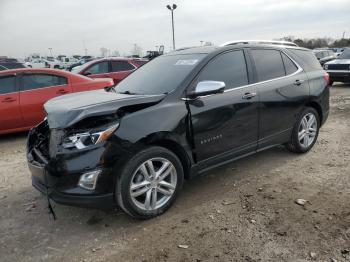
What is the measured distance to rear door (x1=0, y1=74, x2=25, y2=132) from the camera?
6969 millimetres

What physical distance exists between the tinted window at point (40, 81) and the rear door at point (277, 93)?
4.62 metres

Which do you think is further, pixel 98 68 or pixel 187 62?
pixel 98 68

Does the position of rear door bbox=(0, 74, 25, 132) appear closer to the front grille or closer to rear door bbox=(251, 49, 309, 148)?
rear door bbox=(251, 49, 309, 148)

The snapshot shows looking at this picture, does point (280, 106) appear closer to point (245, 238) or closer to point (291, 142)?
point (291, 142)

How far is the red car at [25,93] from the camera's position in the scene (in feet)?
23.0

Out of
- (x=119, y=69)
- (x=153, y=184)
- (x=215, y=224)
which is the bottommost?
(x=215, y=224)

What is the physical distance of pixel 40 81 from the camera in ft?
24.4

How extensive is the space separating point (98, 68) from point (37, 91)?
4421mm

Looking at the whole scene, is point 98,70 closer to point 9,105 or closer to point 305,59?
point 9,105

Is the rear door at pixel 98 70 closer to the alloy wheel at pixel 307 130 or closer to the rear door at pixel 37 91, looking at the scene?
the rear door at pixel 37 91

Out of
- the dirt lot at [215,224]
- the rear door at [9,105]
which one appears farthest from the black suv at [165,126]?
the rear door at [9,105]

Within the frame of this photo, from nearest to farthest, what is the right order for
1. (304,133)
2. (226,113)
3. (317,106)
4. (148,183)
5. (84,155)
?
(84,155) → (148,183) → (226,113) → (304,133) → (317,106)

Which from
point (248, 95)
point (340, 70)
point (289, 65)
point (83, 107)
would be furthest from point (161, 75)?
point (340, 70)

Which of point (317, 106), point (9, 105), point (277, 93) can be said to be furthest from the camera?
point (9, 105)
